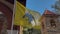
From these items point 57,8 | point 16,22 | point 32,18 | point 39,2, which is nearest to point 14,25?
point 16,22

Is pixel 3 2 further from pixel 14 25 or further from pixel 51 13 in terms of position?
pixel 51 13

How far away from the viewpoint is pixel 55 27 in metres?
3.50

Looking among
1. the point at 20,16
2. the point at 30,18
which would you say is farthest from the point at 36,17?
→ the point at 20,16

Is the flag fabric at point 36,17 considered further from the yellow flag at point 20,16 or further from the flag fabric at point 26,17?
the yellow flag at point 20,16

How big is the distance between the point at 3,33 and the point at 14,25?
271 millimetres

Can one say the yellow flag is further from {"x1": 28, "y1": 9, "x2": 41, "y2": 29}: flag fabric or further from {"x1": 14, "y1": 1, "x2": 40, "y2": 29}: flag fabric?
{"x1": 28, "y1": 9, "x2": 41, "y2": 29}: flag fabric

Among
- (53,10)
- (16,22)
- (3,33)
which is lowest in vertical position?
(3,33)

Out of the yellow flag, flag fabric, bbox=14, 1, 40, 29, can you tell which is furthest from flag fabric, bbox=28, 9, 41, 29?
the yellow flag

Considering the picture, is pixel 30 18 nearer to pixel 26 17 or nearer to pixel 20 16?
pixel 26 17

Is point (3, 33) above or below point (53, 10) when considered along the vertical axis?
below

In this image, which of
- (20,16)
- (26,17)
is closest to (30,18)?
(26,17)

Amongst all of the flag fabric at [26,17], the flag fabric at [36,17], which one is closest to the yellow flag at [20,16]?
the flag fabric at [26,17]

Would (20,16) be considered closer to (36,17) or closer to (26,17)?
(26,17)

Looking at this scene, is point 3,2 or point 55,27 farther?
point 3,2
